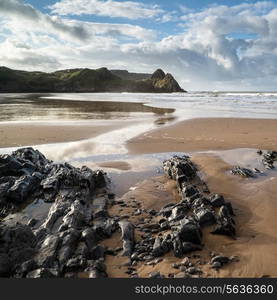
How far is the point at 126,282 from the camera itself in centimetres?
460

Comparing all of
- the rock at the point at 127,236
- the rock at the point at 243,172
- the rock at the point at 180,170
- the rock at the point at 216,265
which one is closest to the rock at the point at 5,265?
the rock at the point at 127,236

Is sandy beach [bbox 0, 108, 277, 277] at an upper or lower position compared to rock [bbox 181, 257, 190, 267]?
upper

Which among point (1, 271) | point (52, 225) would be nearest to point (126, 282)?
point (1, 271)

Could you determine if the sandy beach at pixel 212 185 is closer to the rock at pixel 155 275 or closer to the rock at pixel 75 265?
the rock at pixel 155 275

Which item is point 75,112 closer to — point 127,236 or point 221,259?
point 127,236

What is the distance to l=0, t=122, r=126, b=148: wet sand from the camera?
56.2ft

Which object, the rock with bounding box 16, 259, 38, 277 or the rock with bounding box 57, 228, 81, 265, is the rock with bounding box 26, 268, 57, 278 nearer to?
the rock with bounding box 16, 259, 38, 277

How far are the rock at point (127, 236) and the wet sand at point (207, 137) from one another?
7.81m

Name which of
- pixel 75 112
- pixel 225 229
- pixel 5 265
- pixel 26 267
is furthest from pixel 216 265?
pixel 75 112

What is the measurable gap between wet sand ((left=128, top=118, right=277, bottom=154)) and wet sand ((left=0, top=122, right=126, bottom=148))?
4144mm

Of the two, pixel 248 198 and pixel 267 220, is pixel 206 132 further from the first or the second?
pixel 267 220

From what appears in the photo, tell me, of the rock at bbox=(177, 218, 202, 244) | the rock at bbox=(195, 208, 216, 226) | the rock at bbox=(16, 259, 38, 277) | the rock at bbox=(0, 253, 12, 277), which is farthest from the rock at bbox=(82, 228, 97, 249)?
the rock at bbox=(195, 208, 216, 226)

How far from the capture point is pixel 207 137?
706 inches

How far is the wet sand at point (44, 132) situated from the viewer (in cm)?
1712
